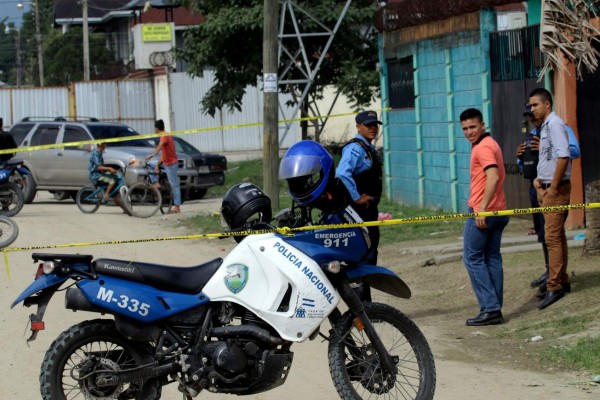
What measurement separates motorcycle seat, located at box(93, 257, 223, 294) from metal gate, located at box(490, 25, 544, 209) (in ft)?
27.8

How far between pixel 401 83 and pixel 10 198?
6923mm

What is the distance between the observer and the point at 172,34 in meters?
45.4

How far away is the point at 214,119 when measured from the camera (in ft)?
129

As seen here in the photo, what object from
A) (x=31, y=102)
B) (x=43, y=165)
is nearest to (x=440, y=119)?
(x=43, y=165)

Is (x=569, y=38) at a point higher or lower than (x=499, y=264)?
higher

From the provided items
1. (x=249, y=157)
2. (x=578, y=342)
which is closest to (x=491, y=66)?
(x=578, y=342)

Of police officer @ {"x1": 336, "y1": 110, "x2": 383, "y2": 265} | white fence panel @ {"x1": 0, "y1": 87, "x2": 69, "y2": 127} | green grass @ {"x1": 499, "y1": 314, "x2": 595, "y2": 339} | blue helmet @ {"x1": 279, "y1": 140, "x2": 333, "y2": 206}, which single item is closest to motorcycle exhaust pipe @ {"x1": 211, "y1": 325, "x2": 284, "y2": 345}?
blue helmet @ {"x1": 279, "y1": 140, "x2": 333, "y2": 206}

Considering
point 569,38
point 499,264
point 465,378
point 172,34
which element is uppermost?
point 172,34

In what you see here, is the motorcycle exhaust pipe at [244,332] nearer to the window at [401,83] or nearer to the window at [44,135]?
the window at [401,83]

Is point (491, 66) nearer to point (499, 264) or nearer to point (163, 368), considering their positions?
point (499, 264)

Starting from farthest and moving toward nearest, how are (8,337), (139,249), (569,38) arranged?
1. (139,249)
2. (569,38)
3. (8,337)

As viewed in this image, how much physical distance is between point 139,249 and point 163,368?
870cm

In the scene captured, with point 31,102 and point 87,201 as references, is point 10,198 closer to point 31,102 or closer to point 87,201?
point 87,201

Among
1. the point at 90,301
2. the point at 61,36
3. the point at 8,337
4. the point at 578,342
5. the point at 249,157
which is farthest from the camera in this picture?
the point at 61,36
